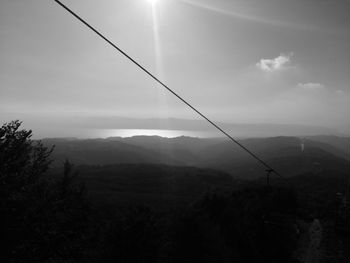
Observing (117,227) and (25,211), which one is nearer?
(25,211)

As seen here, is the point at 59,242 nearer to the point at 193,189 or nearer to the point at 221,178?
the point at 193,189

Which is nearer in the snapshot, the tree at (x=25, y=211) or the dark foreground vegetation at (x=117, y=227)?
the tree at (x=25, y=211)

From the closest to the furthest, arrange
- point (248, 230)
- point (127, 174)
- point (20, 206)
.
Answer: point (20, 206) < point (248, 230) < point (127, 174)

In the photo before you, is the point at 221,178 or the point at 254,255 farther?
the point at 221,178

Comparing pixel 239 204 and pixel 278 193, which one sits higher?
pixel 278 193

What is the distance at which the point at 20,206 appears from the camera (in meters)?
11.6

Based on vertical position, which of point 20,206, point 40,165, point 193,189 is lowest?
point 193,189

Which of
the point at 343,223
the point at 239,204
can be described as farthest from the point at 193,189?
the point at 343,223

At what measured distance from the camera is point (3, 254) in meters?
10.8

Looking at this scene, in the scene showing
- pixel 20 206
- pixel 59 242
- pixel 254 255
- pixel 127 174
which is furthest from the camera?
pixel 127 174

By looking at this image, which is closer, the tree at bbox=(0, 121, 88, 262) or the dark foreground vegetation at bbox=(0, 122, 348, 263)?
the tree at bbox=(0, 121, 88, 262)

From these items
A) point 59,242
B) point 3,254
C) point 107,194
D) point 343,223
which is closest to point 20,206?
point 3,254

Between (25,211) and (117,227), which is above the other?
(25,211)

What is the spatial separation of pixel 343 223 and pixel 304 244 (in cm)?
482
